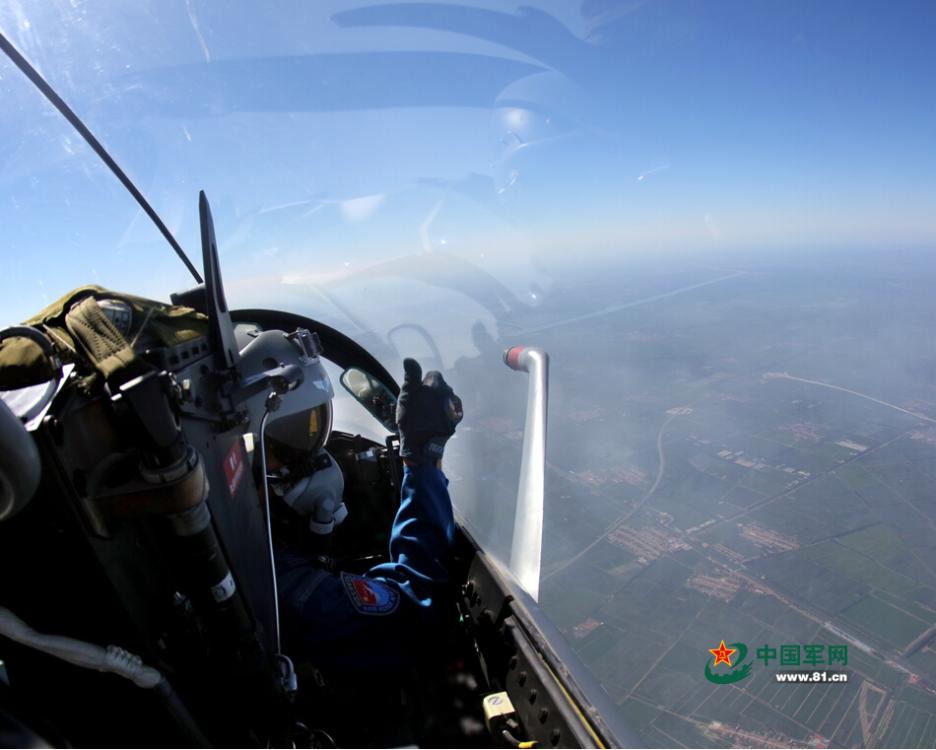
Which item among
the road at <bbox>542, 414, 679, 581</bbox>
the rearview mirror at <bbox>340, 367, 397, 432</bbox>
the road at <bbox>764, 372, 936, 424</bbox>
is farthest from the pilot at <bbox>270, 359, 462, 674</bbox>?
the road at <bbox>764, 372, 936, 424</bbox>

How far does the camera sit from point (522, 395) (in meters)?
27.5

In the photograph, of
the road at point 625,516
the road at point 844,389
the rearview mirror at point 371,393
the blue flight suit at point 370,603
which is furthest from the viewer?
the road at point 844,389

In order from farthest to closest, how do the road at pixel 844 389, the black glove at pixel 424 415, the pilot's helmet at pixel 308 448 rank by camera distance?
the road at pixel 844 389
the black glove at pixel 424 415
the pilot's helmet at pixel 308 448

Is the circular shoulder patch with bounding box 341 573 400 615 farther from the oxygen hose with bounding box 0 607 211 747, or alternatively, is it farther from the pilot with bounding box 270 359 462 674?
the oxygen hose with bounding box 0 607 211 747

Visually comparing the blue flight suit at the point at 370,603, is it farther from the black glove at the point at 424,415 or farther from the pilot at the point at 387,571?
the black glove at the point at 424,415

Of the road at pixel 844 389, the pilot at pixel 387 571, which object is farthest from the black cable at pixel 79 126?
the road at pixel 844 389

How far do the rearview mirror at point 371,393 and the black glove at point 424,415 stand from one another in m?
0.61

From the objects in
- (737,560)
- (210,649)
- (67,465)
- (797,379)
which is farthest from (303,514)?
(797,379)

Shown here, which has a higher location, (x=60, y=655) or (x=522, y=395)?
(x=60, y=655)

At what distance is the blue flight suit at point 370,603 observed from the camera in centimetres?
139

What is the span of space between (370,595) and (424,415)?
2.29ft

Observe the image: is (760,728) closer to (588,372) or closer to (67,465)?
(67,465)

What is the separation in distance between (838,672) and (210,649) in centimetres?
1465

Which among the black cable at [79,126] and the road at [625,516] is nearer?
the black cable at [79,126]
